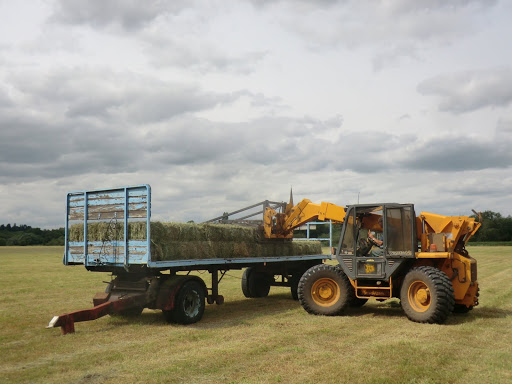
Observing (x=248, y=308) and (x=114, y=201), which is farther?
(x=248, y=308)

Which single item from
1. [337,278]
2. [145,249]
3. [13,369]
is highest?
[145,249]

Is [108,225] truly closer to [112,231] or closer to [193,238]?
[112,231]

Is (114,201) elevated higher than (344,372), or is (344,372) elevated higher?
(114,201)

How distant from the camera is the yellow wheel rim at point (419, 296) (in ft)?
36.2

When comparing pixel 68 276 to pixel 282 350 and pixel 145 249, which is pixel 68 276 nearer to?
pixel 145 249

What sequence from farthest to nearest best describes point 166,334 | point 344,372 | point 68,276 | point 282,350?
point 68,276
point 166,334
point 282,350
point 344,372

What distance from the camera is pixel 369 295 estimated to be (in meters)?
12.1

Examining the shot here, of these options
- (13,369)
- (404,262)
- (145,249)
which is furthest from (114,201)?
(404,262)

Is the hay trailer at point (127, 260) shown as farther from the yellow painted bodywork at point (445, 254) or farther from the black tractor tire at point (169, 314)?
the yellow painted bodywork at point (445, 254)

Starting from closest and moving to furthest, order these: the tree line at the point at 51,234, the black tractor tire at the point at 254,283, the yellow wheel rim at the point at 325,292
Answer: the yellow wheel rim at the point at 325,292 → the black tractor tire at the point at 254,283 → the tree line at the point at 51,234

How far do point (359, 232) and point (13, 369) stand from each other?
818 centimetres

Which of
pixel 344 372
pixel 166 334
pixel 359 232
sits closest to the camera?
pixel 344 372

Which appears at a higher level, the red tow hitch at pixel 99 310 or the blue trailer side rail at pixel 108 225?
the blue trailer side rail at pixel 108 225

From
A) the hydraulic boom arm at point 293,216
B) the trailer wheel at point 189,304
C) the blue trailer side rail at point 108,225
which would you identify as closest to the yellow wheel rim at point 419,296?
the hydraulic boom arm at point 293,216
